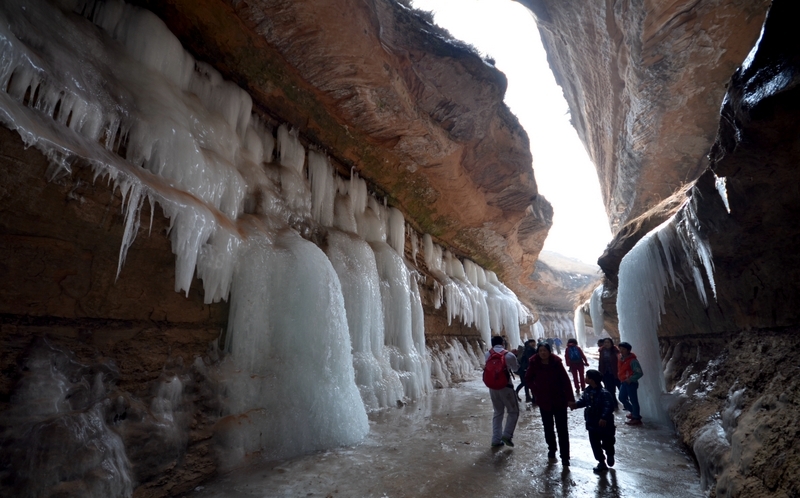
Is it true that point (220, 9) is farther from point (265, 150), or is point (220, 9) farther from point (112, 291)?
point (112, 291)

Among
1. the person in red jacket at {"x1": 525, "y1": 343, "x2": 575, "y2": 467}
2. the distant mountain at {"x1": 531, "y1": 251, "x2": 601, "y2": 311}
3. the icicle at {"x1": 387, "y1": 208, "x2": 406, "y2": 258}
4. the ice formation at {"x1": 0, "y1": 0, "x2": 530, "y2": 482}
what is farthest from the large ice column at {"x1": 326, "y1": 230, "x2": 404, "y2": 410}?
the distant mountain at {"x1": 531, "y1": 251, "x2": 601, "y2": 311}

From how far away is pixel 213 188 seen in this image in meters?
4.40

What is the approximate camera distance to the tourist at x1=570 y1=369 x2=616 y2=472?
341 centimetres

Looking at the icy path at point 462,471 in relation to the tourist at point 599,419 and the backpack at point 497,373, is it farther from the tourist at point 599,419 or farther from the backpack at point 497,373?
the backpack at point 497,373

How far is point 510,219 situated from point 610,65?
213 inches

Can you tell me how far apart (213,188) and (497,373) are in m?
4.05

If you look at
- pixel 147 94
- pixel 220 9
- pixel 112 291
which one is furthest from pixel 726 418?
pixel 220 9

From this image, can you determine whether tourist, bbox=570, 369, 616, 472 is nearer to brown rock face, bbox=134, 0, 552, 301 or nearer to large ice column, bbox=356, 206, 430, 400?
large ice column, bbox=356, 206, 430, 400

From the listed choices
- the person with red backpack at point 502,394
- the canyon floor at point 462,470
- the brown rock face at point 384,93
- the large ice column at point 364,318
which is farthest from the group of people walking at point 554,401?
the brown rock face at point 384,93

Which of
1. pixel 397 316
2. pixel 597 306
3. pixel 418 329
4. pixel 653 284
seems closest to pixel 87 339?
pixel 397 316

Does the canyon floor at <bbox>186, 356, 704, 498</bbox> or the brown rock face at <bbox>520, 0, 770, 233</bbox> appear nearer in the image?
the canyon floor at <bbox>186, 356, 704, 498</bbox>

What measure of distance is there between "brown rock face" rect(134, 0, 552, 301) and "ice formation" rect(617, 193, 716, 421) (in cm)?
457

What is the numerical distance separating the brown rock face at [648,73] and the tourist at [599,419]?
8.81 metres

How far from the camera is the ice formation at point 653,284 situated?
16.6 feet
